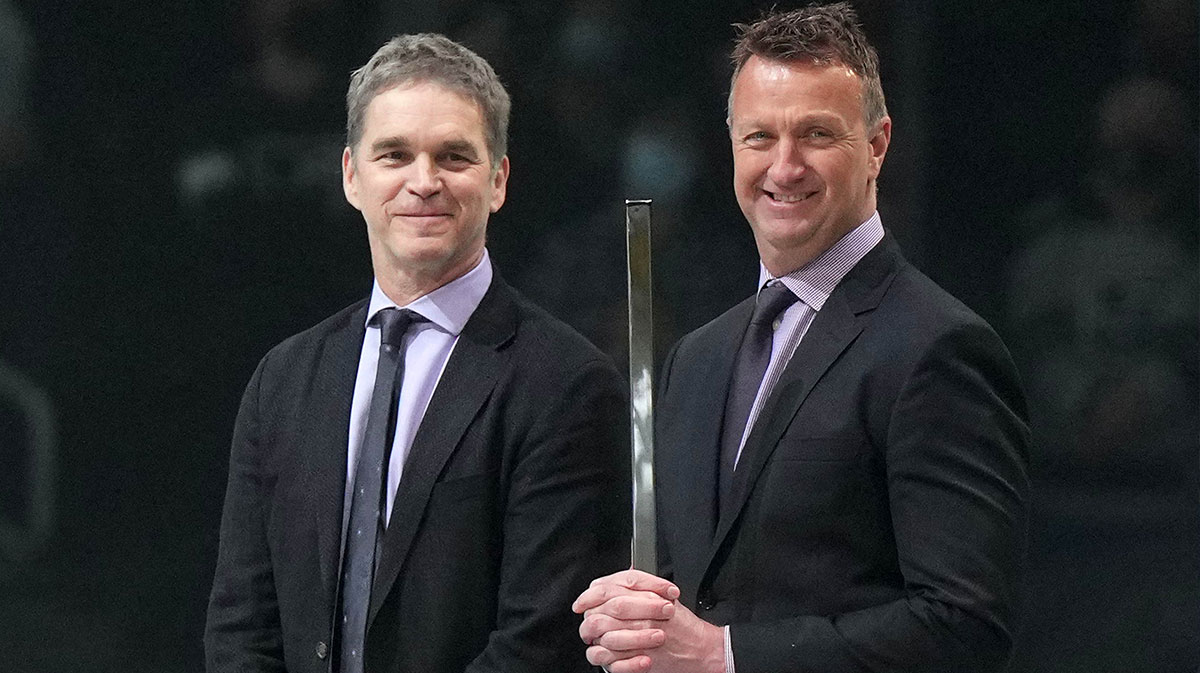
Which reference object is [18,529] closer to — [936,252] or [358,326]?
[358,326]

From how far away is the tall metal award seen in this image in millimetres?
2037

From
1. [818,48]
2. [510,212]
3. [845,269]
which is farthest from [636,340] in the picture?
[510,212]

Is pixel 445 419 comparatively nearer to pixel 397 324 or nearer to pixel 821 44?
pixel 397 324

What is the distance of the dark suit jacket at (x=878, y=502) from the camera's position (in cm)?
199

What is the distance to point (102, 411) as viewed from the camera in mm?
2986

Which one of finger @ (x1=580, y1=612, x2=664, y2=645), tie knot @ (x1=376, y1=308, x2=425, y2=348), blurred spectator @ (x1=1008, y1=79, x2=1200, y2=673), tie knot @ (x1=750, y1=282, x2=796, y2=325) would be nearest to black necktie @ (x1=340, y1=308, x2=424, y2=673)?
tie knot @ (x1=376, y1=308, x2=425, y2=348)

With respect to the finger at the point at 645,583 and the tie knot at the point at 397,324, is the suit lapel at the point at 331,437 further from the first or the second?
the finger at the point at 645,583

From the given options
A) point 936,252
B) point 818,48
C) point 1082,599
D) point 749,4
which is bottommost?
point 1082,599

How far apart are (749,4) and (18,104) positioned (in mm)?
1297

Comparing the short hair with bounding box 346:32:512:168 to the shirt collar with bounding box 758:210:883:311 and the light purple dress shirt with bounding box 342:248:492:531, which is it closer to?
the light purple dress shirt with bounding box 342:248:492:531

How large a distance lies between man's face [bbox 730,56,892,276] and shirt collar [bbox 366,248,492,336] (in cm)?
41

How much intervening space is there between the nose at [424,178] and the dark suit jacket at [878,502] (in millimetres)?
544

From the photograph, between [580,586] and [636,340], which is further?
[580,586]

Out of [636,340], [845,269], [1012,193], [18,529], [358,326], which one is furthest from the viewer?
[18,529]
